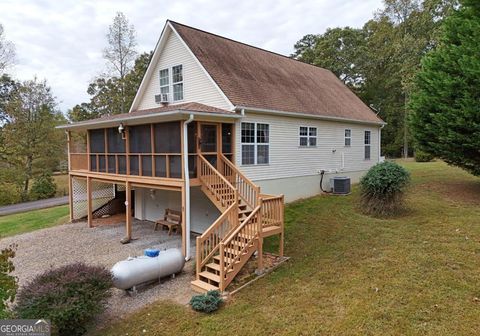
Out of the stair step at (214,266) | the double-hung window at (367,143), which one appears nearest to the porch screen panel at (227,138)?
the stair step at (214,266)

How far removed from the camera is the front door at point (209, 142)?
10.1 m

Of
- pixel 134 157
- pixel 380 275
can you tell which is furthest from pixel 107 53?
pixel 380 275

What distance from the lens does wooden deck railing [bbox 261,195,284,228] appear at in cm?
827

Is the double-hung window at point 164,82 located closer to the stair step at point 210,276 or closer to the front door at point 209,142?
the front door at point 209,142

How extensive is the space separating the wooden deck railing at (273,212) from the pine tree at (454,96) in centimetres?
800

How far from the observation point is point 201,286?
7.03m

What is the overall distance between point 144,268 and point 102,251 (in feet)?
13.0

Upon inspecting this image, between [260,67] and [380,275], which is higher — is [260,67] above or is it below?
above

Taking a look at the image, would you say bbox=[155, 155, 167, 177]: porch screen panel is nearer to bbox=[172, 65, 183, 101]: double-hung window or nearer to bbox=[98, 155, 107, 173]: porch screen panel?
bbox=[172, 65, 183, 101]: double-hung window

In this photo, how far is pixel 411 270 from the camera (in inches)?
262

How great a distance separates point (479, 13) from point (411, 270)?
11268mm

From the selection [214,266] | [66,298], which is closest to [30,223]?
[66,298]

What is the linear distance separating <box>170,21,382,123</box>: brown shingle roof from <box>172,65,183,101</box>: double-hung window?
4.09 ft

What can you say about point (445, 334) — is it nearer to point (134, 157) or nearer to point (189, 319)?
point (189, 319)
